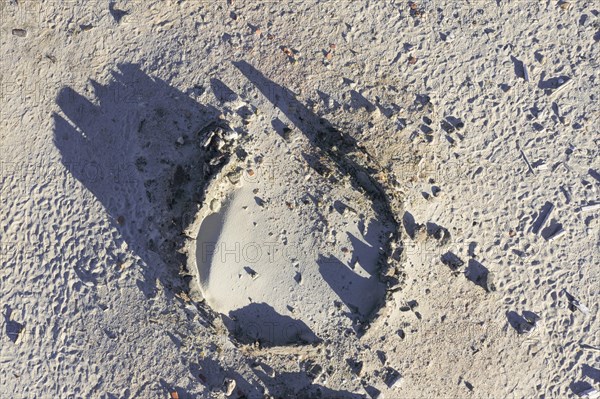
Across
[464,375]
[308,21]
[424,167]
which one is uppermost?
[308,21]

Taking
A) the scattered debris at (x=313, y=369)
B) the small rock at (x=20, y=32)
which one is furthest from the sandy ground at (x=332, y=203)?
the small rock at (x=20, y=32)

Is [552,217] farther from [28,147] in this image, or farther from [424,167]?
[28,147]

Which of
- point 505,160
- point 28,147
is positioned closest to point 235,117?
point 28,147

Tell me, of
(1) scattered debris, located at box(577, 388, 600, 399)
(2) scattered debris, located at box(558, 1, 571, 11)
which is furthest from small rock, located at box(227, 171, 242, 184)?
(1) scattered debris, located at box(577, 388, 600, 399)

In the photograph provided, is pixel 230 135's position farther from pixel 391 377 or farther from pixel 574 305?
pixel 574 305

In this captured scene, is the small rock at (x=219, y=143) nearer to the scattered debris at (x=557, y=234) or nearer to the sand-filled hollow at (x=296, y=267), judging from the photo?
the sand-filled hollow at (x=296, y=267)

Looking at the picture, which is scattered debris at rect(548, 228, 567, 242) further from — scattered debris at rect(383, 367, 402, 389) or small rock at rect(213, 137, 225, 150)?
small rock at rect(213, 137, 225, 150)

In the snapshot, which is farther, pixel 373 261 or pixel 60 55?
pixel 60 55

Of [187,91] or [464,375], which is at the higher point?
[187,91]
